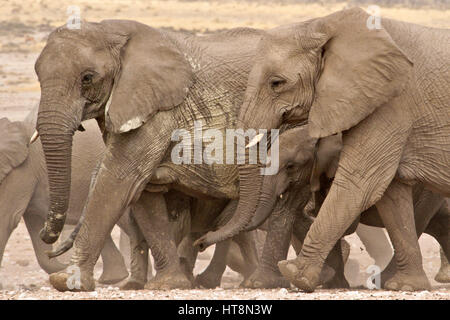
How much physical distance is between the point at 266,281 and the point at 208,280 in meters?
1.38

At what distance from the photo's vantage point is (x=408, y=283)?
8.50 m

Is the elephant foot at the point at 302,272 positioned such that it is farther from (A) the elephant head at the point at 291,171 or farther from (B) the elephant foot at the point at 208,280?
(B) the elephant foot at the point at 208,280

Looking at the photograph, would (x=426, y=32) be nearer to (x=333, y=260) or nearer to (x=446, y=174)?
(x=446, y=174)

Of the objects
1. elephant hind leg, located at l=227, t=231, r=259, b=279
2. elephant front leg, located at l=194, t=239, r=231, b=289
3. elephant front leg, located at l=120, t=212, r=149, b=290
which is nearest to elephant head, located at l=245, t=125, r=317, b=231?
elephant front leg, located at l=120, t=212, r=149, b=290

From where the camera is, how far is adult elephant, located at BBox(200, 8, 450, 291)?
8.18m

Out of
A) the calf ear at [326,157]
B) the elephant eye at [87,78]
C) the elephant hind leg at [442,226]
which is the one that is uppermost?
the elephant eye at [87,78]

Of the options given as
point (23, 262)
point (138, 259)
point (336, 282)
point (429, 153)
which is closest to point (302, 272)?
point (429, 153)

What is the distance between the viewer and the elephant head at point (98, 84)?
8.58 metres

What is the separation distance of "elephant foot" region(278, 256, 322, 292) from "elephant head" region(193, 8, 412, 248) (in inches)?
29.1

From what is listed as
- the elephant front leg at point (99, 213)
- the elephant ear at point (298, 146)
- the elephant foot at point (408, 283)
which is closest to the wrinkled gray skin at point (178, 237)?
the elephant front leg at point (99, 213)

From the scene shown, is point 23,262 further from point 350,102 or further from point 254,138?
point 350,102

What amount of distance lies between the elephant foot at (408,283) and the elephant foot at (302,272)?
1.83ft

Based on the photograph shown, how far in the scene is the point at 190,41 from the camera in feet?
30.8

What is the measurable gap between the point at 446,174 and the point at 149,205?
197 cm
